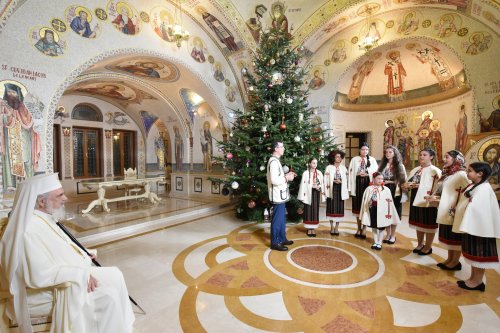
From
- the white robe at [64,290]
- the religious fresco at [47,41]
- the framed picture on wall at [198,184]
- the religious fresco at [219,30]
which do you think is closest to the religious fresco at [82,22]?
the religious fresco at [47,41]

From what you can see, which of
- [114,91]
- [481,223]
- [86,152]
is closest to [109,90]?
[114,91]

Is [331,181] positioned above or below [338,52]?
below

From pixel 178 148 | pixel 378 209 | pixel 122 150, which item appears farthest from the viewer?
pixel 122 150

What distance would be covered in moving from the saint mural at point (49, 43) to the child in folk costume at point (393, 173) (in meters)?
7.49

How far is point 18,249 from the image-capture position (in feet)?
5.35

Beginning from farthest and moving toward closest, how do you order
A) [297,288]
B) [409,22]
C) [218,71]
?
1. [218,71]
2. [409,22]
3. [297,288]

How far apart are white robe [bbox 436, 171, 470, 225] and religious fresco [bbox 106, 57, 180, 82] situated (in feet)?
25.9

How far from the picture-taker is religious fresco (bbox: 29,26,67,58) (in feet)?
16.5

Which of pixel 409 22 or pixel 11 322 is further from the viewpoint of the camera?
Answer: pixel 409 22

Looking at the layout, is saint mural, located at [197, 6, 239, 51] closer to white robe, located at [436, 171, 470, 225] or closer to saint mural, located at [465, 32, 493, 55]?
saint mural, located at [465, 32, 493, 55]

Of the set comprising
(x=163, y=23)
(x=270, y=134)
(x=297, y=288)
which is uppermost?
(x=163, y=23)

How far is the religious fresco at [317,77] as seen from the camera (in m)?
9.95

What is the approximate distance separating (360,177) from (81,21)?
7543 millimetres

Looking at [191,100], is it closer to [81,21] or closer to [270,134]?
[81,21]
